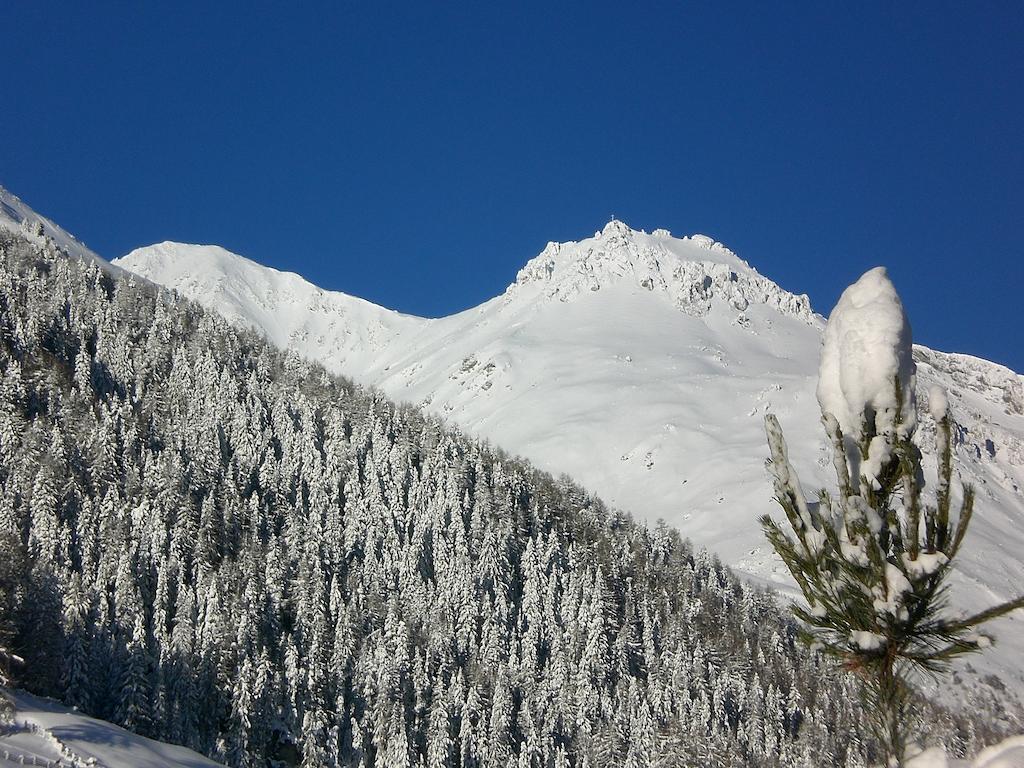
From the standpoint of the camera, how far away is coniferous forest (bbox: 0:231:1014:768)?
93.2 m

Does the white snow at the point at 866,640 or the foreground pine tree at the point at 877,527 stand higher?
the foreground pine tree at the point at 877,527

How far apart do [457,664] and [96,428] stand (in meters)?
70.3

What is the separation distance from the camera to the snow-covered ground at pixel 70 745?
3291 centimetres

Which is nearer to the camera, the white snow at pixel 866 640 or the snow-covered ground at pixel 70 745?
the white snow at pixel 866 640

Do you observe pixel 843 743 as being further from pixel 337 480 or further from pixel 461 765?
pixel 337 480

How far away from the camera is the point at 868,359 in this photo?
25.8 feet

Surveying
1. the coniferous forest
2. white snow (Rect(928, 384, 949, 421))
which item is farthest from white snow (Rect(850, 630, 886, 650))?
the coniferous forest

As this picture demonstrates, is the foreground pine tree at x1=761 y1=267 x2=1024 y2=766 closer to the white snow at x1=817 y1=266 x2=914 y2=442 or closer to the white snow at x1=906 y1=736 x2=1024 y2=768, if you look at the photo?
the white snow at x1=817 y1=266 x2=914 y2=442

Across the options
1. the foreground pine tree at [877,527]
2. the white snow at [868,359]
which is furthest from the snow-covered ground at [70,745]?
the white snow at [868,359]

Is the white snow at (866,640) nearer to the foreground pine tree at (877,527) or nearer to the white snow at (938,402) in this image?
the foreground pine tree at (877,527)

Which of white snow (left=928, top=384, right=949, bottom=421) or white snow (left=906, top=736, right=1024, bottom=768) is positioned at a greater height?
white snow (left=928, top=384, right=949, bottom=421)

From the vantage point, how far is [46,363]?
164m

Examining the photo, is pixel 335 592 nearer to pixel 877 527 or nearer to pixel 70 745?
pixel 70 745

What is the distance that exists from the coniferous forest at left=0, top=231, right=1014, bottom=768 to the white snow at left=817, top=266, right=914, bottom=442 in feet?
178
